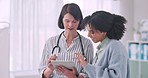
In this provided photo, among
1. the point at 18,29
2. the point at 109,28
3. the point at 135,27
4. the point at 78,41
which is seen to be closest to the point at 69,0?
the point at 18,29

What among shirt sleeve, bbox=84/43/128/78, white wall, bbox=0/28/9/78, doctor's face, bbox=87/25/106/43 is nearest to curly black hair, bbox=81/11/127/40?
doctor's face, bbox=87/25/106/43

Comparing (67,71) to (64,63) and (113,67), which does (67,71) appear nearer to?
(64,63)

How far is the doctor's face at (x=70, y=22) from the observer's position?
1.71 meters

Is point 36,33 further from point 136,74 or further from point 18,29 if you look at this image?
point 136,74

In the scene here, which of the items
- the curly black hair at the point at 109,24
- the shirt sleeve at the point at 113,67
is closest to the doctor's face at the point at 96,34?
the curly black hair at the point at 109,24

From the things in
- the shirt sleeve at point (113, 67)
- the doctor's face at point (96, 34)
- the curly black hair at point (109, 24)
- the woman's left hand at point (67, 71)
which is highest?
the curly black hair at point (109, 24)

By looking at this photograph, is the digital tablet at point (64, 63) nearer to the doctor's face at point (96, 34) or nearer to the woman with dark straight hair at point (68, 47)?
the woman with dark straight hair at point (68, 47)

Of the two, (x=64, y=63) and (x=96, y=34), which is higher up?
(x=96, y=34)

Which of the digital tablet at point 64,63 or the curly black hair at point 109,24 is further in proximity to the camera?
the digital tablet at point 64,63

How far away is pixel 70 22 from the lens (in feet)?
5.59

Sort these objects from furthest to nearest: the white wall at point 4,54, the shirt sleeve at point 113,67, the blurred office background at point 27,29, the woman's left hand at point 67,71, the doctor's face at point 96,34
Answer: the blurred office background at point 27,29 < the white wall at point 4,54 < the woman's left hand at point 67,71 < the doctor's face at point 96,34 < the shirt sleeve at point 113,67

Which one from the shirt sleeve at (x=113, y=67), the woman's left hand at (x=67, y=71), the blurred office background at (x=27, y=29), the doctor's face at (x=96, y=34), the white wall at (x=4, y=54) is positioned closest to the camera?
the shirt sleeve at (x=113, y=67)

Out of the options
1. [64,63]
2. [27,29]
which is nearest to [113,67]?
[64,63]

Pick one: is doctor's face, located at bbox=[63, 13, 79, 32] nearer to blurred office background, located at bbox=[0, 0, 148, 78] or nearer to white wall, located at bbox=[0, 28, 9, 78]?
white wall, located at bbox=[0, 28, 9, 78]
